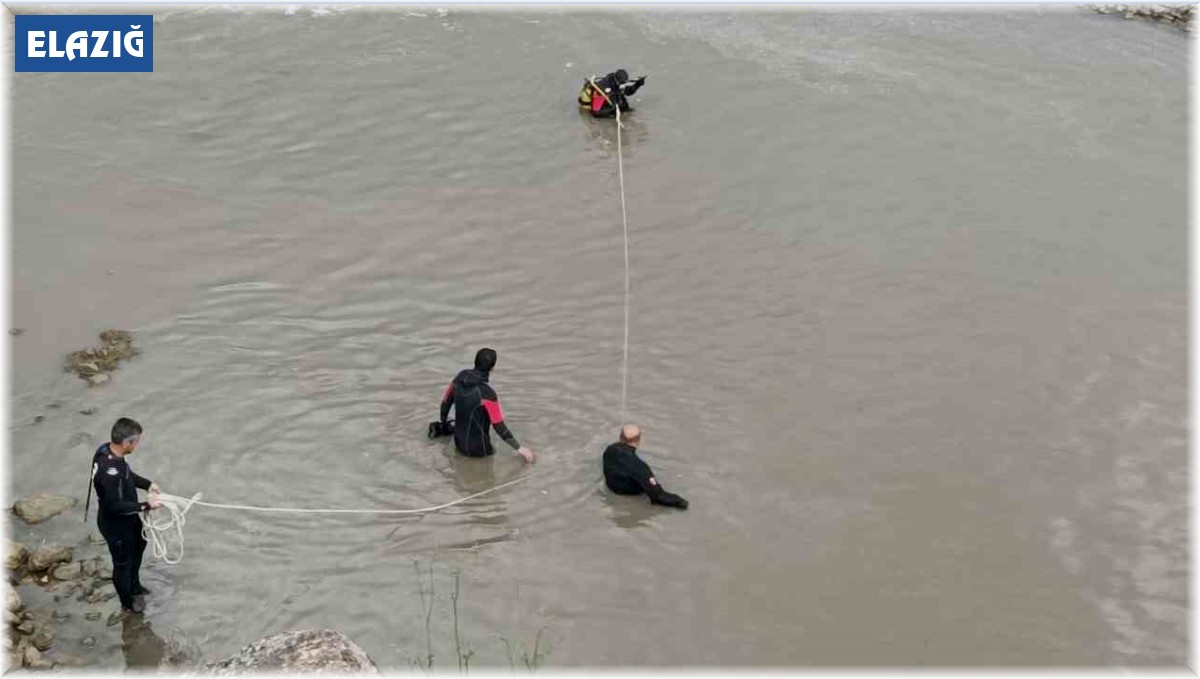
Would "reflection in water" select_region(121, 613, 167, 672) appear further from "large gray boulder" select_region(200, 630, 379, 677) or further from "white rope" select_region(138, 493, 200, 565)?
"large gray boulder" select_region(200, 630, 379, 677)

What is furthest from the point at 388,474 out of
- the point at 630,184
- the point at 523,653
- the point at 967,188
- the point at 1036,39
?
the point at 1036,39

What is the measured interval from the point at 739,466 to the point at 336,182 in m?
7.06

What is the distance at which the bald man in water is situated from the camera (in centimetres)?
1005

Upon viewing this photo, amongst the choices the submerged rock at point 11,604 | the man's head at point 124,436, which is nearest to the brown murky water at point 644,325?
the submerged rock at point 11,604

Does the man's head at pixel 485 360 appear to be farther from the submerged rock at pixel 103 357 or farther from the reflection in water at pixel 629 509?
the submerged rock at pixel 103 357

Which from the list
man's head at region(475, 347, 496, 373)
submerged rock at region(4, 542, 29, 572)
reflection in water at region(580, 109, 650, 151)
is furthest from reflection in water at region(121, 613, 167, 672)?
reflection in water at region(580, 109, 650, 151)

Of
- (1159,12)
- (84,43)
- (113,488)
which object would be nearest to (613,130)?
(84,43)

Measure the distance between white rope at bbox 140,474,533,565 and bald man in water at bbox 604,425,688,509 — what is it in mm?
813

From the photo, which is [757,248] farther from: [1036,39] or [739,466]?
[1036,39]

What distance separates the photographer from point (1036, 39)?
20828mm

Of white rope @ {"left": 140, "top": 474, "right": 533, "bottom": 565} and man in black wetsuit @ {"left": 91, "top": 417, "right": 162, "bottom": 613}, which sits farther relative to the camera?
white rope @ {"left": 140, "top": 474, "right": 533, "bottom": 565}

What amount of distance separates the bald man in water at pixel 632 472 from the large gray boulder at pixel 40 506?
4.08 meters

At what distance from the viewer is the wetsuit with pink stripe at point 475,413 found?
408 inches

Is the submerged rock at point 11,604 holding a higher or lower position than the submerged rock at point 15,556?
lower
